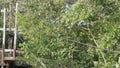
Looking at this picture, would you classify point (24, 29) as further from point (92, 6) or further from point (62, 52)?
point (92, 6)

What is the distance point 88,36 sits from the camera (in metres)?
7.91

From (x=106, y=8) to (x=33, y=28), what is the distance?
57.2 inches

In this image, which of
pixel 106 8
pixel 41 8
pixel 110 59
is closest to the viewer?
pixel 110 59

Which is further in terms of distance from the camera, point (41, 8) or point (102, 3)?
point (41, 8)

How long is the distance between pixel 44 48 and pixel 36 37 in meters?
0.27

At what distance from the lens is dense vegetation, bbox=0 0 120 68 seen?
291 inches

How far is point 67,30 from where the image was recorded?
7.88 meters

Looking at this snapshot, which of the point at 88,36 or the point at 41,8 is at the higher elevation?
the point at 41,8

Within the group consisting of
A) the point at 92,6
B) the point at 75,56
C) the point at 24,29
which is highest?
the point at 92,6

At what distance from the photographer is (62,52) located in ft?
25.4

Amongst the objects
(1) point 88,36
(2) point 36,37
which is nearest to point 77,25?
(1) point 88,36

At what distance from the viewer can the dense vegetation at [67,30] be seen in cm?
739

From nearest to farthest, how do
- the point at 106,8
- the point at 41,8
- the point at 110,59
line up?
the point at 110,59, the point at 106,8, the point at 41,8

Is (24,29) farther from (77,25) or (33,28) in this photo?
(77,25)
